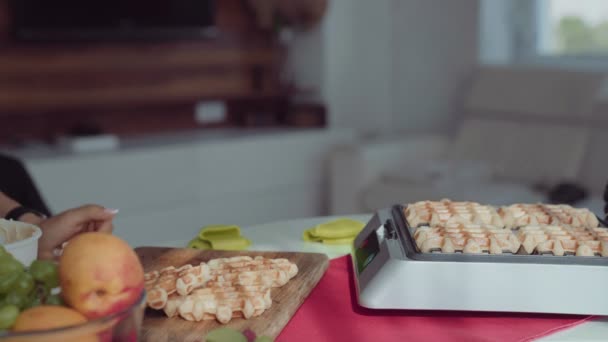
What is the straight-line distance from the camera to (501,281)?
3.54 ft

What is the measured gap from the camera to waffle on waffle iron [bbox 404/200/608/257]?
3.72 ft

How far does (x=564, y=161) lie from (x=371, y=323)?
2828mm

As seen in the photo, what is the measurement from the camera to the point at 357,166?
3.84 metres

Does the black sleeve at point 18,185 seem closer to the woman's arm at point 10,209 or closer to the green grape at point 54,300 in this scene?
the woman's arm at point 10,209

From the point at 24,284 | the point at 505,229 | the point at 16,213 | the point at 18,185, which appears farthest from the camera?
the point at 18,185

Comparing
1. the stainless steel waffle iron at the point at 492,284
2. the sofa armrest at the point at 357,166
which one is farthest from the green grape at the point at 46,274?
the sofa armrest at the point at 357,166

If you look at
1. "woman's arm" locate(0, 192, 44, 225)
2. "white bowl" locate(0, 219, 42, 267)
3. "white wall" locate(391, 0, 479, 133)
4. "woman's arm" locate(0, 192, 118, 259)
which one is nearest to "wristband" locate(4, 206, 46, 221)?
"woman's arm" locate(0, 192, 44, 225)

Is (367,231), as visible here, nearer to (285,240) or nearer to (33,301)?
(285,240)

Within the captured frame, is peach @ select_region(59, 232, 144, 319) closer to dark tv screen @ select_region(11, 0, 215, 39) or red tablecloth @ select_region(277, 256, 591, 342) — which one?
red tablecloth @ select_region(277, 256, 591, 342)

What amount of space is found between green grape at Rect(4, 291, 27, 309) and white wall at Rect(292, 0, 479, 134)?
12.6ft

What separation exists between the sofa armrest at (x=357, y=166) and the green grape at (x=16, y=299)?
120 inches

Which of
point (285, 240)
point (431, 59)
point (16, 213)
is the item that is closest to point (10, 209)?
point (16, 213)

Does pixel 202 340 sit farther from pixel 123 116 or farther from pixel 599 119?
pixel 123 116

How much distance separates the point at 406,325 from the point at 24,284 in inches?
19.9
